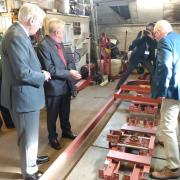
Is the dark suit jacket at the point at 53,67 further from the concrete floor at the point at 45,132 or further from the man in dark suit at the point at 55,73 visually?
the concrete floor at the point at 45,132

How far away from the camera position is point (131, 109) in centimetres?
418

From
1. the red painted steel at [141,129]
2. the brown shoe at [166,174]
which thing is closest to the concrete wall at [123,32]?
the red painted steel at [141,129]

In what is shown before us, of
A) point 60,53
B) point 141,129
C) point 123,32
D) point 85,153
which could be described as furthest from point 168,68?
point 123,32

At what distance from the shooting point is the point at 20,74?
1.97 meters

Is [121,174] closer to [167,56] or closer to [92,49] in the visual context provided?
[167,56]

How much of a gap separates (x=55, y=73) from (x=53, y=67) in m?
0.08

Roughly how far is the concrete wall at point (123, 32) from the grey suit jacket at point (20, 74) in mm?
6916

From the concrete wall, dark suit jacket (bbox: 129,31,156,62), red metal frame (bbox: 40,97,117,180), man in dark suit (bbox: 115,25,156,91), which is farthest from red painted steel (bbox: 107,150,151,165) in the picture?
the concrete wall

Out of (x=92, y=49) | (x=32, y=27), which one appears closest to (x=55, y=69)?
(x=32, y=27)

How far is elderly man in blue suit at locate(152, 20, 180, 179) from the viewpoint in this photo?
228 centimetres

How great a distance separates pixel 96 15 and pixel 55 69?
6.21m

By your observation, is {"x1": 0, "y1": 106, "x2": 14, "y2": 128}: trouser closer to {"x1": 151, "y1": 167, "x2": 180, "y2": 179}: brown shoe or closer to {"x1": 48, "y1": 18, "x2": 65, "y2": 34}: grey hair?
{"x1": 48, "y1": 18, "x2": 65, "y2": 34}: grey hair

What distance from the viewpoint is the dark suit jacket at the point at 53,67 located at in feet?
9.22

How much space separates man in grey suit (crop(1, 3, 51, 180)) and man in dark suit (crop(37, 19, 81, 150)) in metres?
0.66
